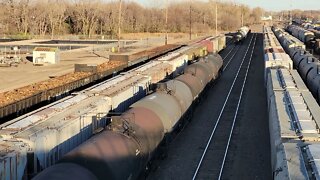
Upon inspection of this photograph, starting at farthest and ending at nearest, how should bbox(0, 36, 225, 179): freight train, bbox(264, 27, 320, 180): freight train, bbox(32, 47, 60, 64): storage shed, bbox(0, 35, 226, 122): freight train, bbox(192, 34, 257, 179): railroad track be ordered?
bbox(32, 47, 60, 64): storage shed < bbox(0, 35, 226, 122): freight train < bbox(192, 34, 257, 179): railroad track < bbox(0, 36, 225, 179): freight train < bbox(264, 27, 320, 180): freight train

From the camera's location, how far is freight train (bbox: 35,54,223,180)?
10922 mm

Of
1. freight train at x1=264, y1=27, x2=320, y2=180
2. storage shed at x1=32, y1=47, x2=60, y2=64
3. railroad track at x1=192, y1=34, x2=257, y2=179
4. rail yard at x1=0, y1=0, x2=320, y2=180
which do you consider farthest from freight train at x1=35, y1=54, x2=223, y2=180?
storage shed at x1=32, y1=47, x2=60, y2=64

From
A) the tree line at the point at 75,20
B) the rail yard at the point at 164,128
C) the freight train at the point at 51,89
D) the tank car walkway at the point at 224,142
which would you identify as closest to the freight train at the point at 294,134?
the rail yard at the point at 164,128

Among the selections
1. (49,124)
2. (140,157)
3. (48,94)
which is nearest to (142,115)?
(140,157)

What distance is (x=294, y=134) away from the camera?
13.8 metres

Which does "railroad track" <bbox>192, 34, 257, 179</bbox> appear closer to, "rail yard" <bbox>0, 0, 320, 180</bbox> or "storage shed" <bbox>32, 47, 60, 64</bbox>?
"rail yard" <bbox>0, 0, 320, 180</bbox>

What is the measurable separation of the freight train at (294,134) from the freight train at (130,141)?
4351 millimetres

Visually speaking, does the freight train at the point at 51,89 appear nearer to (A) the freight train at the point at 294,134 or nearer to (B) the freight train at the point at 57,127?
(B) the freight train at the point at 57,127

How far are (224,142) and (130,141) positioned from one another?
402 inches

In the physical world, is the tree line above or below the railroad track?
above

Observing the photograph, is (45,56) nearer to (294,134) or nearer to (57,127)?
(57,127)

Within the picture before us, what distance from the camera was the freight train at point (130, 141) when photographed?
10.9 m

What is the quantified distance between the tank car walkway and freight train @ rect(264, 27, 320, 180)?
2.87 m

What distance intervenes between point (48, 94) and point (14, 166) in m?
15.2
